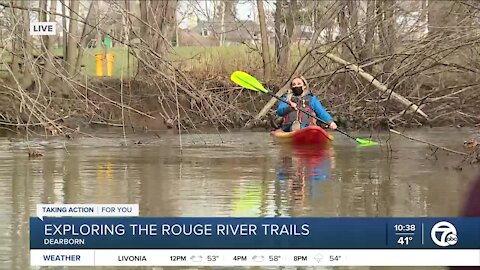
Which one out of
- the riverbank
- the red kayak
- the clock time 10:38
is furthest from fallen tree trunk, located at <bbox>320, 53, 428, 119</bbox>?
the clock time 10:38

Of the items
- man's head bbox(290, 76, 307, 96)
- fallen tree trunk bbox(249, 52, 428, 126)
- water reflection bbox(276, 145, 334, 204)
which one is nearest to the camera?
water reflection bbox(276, 145, 334, 204)

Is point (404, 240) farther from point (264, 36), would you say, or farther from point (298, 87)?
point (264, 36)

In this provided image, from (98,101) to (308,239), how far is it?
883cm

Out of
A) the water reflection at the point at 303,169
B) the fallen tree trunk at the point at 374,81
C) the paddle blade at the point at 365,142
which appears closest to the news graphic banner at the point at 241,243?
the water reflection at the point at 303,169

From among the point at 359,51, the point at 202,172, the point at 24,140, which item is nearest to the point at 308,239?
the point at 202,172

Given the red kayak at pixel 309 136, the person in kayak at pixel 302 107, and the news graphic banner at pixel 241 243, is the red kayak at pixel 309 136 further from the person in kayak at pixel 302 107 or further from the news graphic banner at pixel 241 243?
the news graphic banner at pixel 241 243

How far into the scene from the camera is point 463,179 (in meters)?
9.37

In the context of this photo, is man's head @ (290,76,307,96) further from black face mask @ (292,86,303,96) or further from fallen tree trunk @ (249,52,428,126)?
fallen tree trunk @ (249,52,428,126)

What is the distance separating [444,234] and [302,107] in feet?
33.0

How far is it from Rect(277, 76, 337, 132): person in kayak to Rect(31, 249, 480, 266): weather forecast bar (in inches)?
389

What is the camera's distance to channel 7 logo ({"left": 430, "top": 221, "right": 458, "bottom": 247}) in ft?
15.7

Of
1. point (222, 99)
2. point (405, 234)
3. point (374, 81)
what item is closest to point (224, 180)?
point (405, 234)

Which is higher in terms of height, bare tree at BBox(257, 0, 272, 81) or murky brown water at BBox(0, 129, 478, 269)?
bare tree at BBox(257, 0, 272, 81)

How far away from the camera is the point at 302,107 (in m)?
14.9
